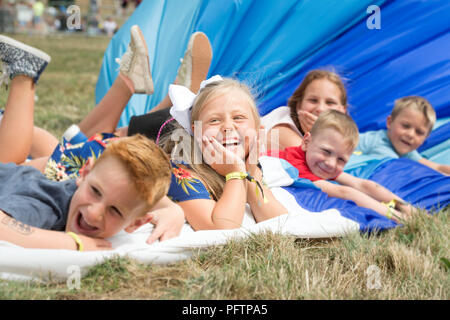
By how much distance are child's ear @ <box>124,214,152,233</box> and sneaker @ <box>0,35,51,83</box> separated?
0.92 m

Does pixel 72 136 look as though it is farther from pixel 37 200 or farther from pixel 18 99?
pixel 37 200

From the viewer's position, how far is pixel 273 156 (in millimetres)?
2881

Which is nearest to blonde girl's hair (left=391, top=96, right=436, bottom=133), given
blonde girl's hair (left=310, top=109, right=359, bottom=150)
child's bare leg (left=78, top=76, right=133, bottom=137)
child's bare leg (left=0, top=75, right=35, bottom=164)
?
blonde girl's hair (left=310, top=109, right=359, bottom=150)

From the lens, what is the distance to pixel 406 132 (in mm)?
3256

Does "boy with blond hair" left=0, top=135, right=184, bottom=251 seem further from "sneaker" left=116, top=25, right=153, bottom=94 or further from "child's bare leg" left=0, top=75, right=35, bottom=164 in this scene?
"sneaker" left=116, top=25, right=153, bottom=94

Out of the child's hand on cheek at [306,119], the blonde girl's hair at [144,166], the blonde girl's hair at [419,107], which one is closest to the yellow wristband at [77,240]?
the blonde girl's hair at [144,166]

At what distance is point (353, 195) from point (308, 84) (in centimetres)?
94

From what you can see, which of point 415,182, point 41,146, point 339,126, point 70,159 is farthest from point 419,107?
point 41,146

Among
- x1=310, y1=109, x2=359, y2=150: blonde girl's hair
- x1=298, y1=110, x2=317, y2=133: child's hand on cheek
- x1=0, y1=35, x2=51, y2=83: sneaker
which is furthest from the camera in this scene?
x1=298, y1=110, x2=317, y2=133: child's hand on cheek

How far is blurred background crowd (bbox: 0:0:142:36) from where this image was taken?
15.0 metres

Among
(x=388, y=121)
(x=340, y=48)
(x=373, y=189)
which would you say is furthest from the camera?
(x=340, y=48)
